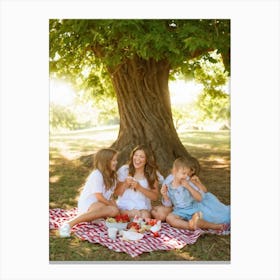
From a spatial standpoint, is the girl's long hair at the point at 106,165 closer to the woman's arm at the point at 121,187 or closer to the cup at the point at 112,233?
the woman's arm at the point at 121,187

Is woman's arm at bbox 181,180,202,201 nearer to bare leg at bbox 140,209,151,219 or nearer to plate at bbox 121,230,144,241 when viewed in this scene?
bare leg at bbox 140,209,151,219

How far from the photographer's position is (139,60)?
6.15 m

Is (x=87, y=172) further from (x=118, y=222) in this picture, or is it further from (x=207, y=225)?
(x=207, y=225)

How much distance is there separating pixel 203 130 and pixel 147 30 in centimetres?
193

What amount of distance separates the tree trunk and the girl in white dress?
5.06 ft

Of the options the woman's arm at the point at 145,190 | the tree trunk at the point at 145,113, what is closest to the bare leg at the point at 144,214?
the woman's arm at the point at 145,190

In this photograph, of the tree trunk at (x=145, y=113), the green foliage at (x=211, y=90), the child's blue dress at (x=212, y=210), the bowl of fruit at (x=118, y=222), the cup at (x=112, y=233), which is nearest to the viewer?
the cup at (x=112, y=233)

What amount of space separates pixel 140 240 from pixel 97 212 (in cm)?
53

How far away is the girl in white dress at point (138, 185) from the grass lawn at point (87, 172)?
0.63 metres

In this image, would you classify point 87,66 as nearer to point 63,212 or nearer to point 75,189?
point 75,189

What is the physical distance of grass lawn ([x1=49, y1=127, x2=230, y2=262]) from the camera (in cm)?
398

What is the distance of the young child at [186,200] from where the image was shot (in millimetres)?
4375
